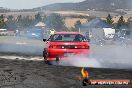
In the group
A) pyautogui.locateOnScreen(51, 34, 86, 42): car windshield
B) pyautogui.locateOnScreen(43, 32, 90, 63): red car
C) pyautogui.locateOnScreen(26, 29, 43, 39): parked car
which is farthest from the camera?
pyautogui.locateOnScreen(26, 29, 43, 39): parked car

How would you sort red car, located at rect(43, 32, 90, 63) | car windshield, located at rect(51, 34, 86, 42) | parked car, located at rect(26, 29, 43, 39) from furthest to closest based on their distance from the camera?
1. parked car, located at rect(26, 29, 43, 39)
2. car windshield, located at rect(51, 34, 86, 42)
3. red car, located at rect(43, 32, 90, 63)

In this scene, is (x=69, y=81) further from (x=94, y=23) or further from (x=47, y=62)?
(x=94, y=23)

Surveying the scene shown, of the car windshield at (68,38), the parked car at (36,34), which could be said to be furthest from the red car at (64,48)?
the parked car at (36,34)

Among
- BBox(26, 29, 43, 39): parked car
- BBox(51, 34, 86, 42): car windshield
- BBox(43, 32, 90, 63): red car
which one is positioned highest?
BBox(51, 34, 86, 42): car windshield

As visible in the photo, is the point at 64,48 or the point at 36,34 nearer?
the point at 64,48

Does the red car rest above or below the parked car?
above

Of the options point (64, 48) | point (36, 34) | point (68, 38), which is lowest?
point (36, 34)

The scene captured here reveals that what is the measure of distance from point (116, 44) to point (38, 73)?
83.9ft

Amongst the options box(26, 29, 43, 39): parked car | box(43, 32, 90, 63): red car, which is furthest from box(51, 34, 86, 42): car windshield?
box(26, 29, 43, 39): parked car

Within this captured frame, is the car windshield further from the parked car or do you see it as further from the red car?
the parked car

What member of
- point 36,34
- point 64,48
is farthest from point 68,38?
point 36,34

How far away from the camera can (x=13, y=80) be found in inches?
399

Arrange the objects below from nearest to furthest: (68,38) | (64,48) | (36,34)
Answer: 1. (64,48)
2. (68,38)
3. (36,34)

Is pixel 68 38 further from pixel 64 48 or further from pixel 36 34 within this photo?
pixel 36 34
